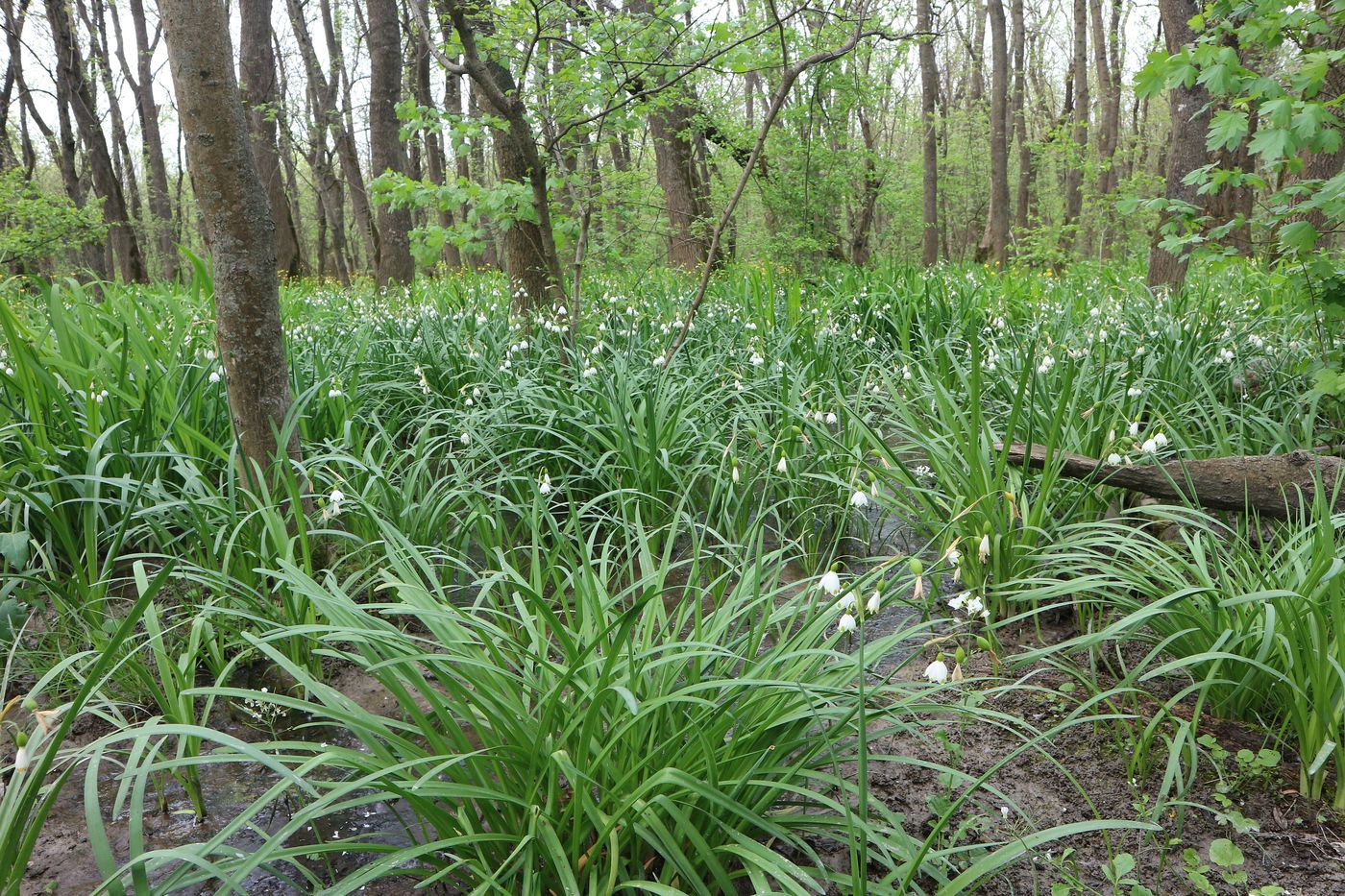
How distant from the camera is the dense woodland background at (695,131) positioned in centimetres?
344

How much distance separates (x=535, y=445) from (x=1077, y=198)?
2187 cm

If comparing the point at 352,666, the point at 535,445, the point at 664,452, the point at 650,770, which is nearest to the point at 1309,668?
the point at 650,770

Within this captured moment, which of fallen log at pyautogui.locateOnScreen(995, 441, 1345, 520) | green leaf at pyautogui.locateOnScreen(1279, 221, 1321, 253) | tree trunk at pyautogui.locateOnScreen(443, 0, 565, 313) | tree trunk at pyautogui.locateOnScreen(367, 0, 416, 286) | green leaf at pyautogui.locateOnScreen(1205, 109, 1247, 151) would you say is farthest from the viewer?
tree trunk at pyautogui.locateOnScreen(367, 0, 416, 286)

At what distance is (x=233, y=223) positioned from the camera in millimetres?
2506

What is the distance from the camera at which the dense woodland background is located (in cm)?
344

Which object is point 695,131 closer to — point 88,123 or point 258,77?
point 258,77

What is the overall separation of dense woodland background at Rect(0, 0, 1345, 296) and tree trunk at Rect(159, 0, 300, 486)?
1.27 metres

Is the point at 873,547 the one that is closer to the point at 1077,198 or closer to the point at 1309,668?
the point at 1309,668

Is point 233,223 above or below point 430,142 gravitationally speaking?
below

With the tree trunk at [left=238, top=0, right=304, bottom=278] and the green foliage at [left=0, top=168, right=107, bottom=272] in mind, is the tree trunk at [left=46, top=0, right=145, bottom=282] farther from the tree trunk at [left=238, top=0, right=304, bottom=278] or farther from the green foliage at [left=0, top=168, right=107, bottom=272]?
the tree trunk at [left=238, top=0, right=304, bottom=278]

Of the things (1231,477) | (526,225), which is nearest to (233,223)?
(526,225)

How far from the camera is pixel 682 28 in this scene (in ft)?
16.3

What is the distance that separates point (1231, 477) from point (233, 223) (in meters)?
3.19

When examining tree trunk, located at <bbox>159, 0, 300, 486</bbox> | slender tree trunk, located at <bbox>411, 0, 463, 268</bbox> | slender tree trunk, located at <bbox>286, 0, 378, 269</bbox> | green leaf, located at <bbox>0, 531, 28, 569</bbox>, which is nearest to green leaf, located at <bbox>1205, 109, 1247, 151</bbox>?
tree trunk, located at <bbox>159, 0, 300, 486</bbox>
